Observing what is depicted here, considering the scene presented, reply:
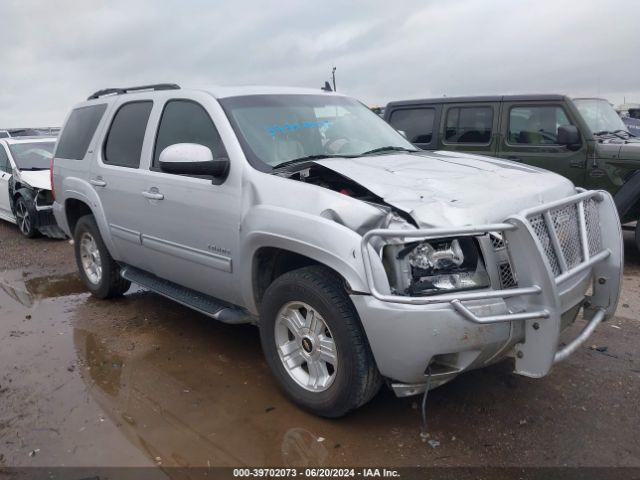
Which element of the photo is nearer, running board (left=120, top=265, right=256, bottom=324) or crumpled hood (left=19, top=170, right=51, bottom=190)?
running board (left=120, top=265, right=256, bottom=324)

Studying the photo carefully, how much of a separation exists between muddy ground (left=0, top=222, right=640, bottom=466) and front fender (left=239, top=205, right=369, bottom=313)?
752 millimetres

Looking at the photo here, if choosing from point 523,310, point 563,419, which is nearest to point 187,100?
point 523,310

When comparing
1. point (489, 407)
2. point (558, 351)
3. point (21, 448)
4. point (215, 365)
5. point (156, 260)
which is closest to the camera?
point (558, 351)

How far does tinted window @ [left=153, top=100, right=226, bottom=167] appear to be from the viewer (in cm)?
394

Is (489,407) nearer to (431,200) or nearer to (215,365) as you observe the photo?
(431,200)

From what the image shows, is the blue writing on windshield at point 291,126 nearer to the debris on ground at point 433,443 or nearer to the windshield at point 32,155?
the debris on ground at point 433,443

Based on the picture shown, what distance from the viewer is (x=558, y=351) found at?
295 centimetres

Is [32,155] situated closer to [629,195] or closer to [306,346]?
[306,346]

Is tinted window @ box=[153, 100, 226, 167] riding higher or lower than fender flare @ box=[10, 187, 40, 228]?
higher

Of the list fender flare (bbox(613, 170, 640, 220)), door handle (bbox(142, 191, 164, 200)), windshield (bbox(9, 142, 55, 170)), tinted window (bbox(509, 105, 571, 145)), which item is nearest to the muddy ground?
door handle (bbox(142, 191, 164, 200))

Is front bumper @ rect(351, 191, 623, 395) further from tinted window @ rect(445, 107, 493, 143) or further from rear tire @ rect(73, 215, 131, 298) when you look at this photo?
tinted window @ rect(445, 107, 493, 143)

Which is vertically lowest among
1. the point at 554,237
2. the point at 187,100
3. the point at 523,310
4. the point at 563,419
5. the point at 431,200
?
the point at 563,419

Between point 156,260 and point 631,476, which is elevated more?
point 156,260

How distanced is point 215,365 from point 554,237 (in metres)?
2.48
